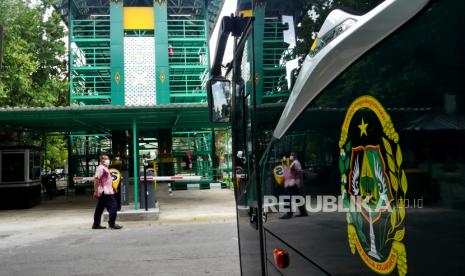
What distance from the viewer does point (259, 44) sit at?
103 inches

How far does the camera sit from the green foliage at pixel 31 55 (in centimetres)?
2144

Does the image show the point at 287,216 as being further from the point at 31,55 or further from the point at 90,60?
the point at 90,60

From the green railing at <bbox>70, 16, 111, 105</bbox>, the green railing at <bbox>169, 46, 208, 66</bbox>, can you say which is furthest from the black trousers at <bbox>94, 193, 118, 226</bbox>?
the green railing at <bbox>169, 46, 208, 66</bbox>

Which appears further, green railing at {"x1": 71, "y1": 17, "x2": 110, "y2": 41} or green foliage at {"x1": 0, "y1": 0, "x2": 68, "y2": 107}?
green railing at {"x1": 71, "y1": 17, "x2": 110, "y2": 41}

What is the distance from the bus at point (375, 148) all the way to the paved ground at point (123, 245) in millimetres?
4497

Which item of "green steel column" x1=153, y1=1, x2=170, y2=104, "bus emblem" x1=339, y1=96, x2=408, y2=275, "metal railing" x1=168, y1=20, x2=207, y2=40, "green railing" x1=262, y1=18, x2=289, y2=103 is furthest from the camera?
"metal railing" x1=168, y1=20, x2=207, y2=40

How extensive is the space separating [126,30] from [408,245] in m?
29.5

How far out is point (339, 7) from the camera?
5.73ft

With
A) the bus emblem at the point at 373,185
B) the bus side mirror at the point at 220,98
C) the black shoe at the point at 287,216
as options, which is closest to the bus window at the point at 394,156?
the bus emblem at the point at 373,185

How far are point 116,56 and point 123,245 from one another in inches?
826

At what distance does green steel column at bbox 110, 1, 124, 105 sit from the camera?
1107 inches

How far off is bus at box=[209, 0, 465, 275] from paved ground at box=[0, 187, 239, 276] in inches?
177

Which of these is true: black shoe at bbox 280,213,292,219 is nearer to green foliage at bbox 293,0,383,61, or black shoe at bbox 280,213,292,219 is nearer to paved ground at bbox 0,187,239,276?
green foliage at bbox 293,0,383,61

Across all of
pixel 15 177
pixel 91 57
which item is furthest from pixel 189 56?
pixel 15 177
